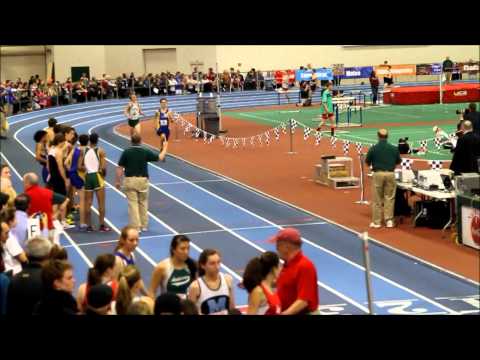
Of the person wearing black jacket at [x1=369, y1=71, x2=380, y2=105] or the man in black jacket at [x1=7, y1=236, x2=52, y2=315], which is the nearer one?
the man in black jacket at [x1=7, y1=236, x2=52, y2=315]

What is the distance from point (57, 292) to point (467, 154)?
915 cm

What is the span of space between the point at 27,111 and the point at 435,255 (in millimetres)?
28405

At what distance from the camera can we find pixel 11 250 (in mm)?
10555

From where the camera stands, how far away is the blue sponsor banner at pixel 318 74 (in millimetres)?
46344

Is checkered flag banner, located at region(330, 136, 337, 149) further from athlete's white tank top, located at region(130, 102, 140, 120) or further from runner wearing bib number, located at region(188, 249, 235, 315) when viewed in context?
runner wearing bib number, located at region(188, 249, 235, 315)

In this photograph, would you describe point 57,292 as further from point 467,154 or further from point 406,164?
point 406,164

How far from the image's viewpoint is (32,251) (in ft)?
30.8

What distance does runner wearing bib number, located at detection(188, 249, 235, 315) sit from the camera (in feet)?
28.6

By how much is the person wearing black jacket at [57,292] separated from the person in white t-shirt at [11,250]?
77.2 inches

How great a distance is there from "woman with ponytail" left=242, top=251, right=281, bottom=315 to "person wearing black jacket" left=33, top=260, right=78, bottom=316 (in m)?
1.54

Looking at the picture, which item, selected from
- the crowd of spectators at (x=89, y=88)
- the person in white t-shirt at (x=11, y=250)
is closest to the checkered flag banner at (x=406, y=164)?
the person in white t-shirt at (x=11, y=250)

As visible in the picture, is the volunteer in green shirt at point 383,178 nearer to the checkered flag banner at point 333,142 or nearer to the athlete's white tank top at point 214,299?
the athlete's white tank top at point 214,299

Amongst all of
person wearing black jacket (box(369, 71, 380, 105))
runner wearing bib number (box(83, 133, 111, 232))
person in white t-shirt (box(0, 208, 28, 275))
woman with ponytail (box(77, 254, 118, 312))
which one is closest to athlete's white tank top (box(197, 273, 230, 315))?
woman with ponytail (box(77, 254, 118, 312))
